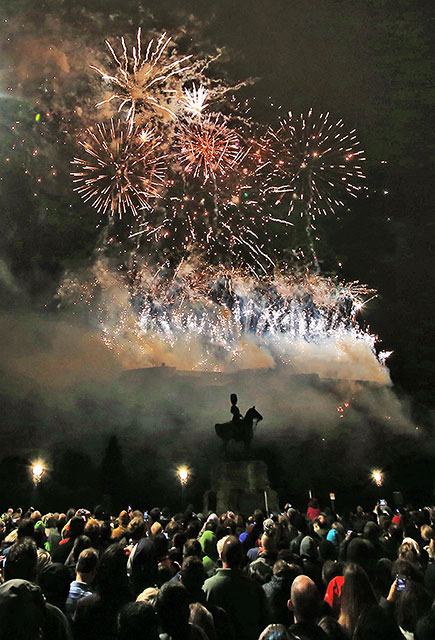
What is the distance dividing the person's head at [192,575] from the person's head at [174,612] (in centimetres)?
142

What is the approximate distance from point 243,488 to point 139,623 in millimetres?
21697

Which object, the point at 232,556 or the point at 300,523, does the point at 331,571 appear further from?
the point at 300,523

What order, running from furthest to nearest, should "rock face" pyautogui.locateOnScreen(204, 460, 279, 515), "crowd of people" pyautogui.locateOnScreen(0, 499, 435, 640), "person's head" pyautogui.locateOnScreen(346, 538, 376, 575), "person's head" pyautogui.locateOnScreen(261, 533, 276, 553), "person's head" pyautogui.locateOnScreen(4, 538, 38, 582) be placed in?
"rock face" pyautogui.locateOnScreen(204, 460, 279, 515), "person's head" pyautogui.locateOnScreen(261, 533, 276, 553), "person's head" pyautogui.locateOnScreen(346, 538, 376, 575), "person's head" pyautogui.locateOnScreen(4, 538, 38, 582), "crowd of people" pyautogui.locateOnScreen(0, 499, 435, 640)

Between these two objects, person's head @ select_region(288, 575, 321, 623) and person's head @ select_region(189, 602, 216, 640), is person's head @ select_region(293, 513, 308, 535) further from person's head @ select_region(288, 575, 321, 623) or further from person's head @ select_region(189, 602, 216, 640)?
person's head @ select_region(189, 602, 216, 640)

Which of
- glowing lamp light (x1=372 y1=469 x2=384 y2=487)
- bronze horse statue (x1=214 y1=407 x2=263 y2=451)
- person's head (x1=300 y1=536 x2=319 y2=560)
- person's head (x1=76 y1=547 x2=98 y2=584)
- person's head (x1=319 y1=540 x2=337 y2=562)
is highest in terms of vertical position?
bronze horse statue (x1=214 y1=407 x2=263 y2=451)

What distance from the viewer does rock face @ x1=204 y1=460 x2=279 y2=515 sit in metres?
22.5

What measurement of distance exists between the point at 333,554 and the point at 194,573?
3.33 m

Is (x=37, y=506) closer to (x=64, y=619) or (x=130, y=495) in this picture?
(x=130, y=495)

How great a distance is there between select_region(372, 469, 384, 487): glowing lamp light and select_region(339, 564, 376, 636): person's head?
42.8 metres

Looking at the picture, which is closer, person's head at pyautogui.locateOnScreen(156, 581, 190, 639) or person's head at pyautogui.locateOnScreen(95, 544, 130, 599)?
person's head at pyautogui.locateOnScreen(156, 581, 190, 639)

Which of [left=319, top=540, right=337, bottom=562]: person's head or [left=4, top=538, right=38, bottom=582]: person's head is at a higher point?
[left=4, top=538, right=38, bottom=582]: person's head

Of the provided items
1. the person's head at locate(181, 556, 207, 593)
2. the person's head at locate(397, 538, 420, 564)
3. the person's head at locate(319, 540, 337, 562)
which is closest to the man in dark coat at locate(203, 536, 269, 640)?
the person's head at locate(181, 556, 207, 593)

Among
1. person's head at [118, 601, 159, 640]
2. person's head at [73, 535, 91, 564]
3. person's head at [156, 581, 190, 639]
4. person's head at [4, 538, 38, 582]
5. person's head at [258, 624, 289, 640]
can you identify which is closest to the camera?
person's head at [258, 624, 289, 640]

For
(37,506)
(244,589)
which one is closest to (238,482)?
(37,506)
